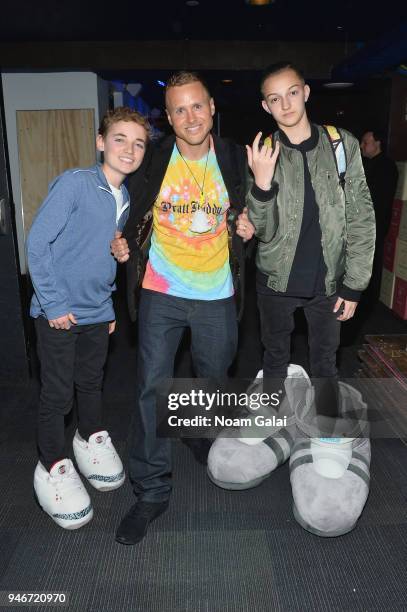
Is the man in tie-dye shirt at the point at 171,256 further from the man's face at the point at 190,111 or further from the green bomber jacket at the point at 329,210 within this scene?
the green bomber jacket at the point at 329,210

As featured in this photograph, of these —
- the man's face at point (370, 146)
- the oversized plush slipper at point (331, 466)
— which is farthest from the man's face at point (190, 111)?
the man's face at point (370, 146)

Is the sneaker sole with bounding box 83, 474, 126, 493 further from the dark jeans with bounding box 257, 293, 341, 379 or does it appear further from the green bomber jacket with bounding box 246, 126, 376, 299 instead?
the green bomber jacket with bounding box 246, 126, 376, 299

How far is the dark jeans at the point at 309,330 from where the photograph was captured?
2.66 m

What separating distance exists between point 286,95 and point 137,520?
1.96m

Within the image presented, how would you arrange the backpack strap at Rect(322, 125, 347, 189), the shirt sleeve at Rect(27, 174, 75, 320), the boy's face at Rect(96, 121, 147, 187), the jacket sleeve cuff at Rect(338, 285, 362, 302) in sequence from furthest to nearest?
1. the jacket sleeve cuff at Rect(338, 285, 362, 302)
2. the backpack strap at Rect(322, 125, 347, 189)
3. the boy's face at Rect(96, 121, 147, 187)
4. the shirt sleeve at Rect(27, 174, 75, 320)

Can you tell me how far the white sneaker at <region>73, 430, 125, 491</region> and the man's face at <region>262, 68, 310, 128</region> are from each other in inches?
69.4

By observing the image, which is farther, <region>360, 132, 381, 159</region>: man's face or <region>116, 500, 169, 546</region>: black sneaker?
Answer: <region>360, 132, 381, 159</region>: man's face

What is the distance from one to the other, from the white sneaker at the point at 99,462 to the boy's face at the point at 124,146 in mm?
1327

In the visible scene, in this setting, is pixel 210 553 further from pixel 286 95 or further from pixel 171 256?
pixel 286 95

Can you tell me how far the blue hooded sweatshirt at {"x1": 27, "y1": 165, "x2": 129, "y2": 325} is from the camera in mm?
2211

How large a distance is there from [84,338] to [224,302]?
2.20ft

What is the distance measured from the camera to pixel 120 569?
220cm

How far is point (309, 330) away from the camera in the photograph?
274cm
